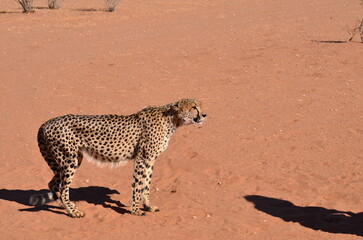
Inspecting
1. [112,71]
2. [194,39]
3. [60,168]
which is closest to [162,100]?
[112,71]

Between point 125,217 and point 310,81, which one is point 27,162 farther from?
point 310,81

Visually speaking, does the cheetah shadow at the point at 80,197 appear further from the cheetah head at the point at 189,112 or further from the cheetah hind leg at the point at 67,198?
the cheetah head at the point at 189,112

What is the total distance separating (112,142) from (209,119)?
4211mm

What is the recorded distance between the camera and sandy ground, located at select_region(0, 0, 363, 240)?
701cm

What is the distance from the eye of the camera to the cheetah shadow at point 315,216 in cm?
667

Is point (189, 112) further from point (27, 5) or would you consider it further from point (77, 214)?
point (27, 5)

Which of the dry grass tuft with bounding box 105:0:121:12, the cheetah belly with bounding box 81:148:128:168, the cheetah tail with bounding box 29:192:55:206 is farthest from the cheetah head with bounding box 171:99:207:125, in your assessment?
the dry grass tuft with bounding box 105:0:121:12

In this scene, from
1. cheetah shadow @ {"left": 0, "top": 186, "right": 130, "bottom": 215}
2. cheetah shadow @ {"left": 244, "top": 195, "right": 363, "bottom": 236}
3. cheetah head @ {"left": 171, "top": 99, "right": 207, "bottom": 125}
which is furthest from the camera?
cheetah shadow @ {"left": 0, "top": 186, "right": 130, "bottom": 215}

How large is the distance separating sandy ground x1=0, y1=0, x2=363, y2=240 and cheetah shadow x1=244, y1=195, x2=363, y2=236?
0.05 feet

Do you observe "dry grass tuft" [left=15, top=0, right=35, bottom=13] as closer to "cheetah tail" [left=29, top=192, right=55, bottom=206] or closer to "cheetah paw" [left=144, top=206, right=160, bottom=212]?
"cheetah tail" [left=29, top=192, right=55, bottom=206]

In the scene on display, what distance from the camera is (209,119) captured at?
434 inches

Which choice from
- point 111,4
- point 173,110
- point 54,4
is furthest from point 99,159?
point 54,4

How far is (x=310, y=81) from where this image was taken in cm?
1317

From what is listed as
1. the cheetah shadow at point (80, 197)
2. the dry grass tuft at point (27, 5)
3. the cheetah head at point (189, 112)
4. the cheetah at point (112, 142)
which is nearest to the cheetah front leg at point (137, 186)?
the cheetah at point (112, 142)
